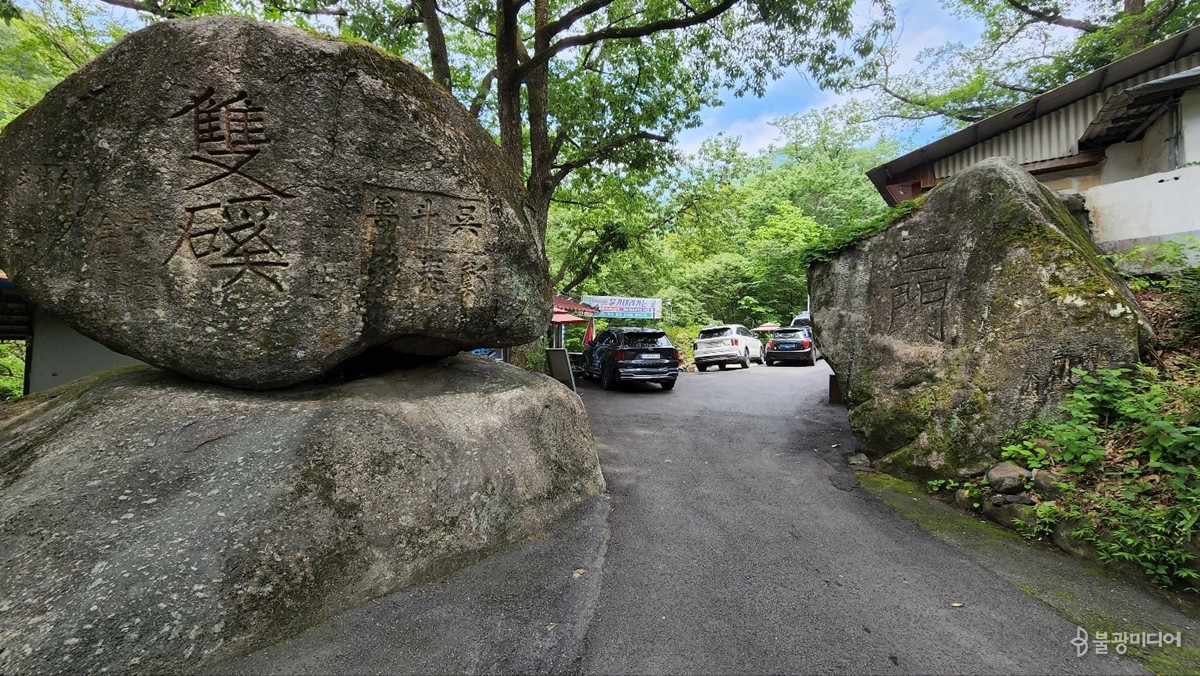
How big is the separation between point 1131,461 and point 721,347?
14.6 meters

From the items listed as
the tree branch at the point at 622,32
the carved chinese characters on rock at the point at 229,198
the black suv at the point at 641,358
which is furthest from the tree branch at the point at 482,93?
the carved chinese characters on rock at the point at 229,198

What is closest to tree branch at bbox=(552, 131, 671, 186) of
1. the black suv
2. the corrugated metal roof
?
the black suv

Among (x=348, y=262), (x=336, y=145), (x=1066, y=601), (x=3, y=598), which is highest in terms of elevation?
(x=336, y=145)

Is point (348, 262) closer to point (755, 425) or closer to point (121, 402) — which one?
point (121, 402)

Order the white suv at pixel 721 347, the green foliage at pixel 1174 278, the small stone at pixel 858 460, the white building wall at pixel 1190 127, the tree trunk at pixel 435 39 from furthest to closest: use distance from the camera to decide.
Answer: the white suv at pixel 721 347 < the tree trunk at pixel 435 39 < the white building wall at pixel 1190 127 < the small stone at pixel 858 460 < the green foliage at pixel 1174 278

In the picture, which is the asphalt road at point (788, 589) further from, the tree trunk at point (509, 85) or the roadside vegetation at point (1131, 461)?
the tree trunk at point (509, 85)

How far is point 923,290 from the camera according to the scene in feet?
17.8

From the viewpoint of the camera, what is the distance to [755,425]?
7992 mm

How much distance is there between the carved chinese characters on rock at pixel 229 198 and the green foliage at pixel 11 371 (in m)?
8.23

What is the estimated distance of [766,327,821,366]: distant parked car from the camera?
738 inches

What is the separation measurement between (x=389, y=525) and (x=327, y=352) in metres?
1.32

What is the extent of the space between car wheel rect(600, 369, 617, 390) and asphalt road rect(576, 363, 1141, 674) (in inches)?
239

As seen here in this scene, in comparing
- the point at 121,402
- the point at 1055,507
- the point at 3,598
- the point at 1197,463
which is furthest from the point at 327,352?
the point at 1197,463

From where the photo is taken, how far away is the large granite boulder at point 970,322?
174 inches
